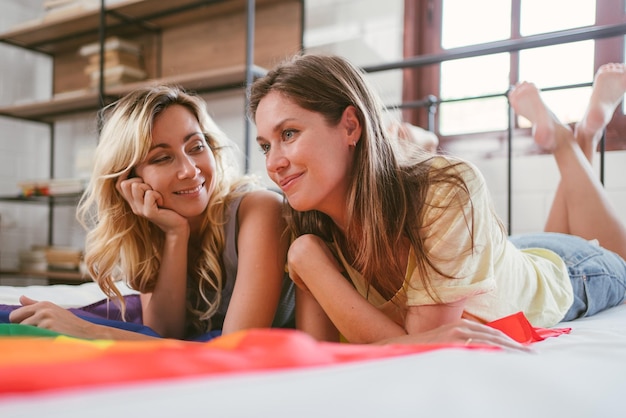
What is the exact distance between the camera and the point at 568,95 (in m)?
2.22

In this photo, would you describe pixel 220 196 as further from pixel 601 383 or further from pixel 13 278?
pixel 13 278

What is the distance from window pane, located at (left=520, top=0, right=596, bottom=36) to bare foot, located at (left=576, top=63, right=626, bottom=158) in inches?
28.3

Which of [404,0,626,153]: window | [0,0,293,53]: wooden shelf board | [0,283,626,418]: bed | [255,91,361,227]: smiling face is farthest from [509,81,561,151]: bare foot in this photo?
[0,0,293,53]: wooden shelf board

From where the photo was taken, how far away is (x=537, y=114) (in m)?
1.65

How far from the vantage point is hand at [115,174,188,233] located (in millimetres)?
1097

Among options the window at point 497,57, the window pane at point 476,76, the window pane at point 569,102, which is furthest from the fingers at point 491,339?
the window pane at point 476,76

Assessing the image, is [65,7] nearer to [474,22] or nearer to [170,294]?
[474,22]

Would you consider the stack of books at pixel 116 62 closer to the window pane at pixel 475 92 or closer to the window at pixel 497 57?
the window at pixel 497 57

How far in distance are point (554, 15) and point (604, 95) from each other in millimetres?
818

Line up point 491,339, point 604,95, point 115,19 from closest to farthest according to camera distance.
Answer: point 491,339, point 604,95, point 115,19

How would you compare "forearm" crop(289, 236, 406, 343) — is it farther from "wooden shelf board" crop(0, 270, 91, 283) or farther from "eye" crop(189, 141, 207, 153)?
"wooden shelf board" crop(0, 270, 91, 283)

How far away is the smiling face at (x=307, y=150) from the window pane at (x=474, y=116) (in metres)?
1.55

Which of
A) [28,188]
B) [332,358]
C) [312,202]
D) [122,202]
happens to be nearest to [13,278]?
[28,188]

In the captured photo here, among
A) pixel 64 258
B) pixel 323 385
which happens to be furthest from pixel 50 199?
pixel 323 385
